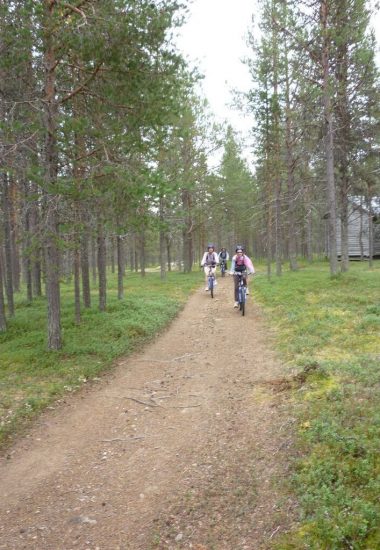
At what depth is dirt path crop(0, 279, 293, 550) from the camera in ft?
12.9

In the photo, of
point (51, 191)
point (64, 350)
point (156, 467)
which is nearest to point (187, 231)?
point (64, 350)

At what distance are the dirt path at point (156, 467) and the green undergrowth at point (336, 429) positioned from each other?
1.03 feet

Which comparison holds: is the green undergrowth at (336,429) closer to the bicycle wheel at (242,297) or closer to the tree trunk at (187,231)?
the bicycle wheel at (242,297)

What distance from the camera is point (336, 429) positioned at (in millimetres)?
4770

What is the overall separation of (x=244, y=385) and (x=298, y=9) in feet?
50.2

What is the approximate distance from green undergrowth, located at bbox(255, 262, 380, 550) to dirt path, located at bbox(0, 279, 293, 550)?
31cm

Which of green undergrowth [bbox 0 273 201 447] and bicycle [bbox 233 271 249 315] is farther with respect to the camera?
bicycle [bbox 233 271 249 315]

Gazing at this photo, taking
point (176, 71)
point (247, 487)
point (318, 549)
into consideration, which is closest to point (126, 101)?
point (176, 71)

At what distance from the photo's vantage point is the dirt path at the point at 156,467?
3.92 m

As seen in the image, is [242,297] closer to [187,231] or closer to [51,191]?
[51,191]

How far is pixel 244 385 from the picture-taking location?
7.48 m

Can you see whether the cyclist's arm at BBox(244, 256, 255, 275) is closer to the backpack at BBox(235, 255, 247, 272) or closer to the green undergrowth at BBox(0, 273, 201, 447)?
the backpack at BBox(235, 255, 247, 272)

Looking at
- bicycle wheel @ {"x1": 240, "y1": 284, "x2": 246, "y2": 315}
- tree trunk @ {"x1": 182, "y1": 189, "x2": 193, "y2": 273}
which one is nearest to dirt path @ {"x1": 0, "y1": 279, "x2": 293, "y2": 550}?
bicycle wheel @ {"x1": 240, "y1": 284, "x2": 246, "y2": 315}

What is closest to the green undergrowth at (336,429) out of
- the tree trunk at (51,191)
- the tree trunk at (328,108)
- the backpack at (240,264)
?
the backpack at (240,264)
